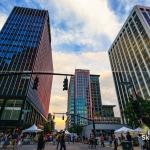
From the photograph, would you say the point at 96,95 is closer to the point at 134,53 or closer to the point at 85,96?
the point at 85,96

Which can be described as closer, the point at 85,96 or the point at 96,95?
the point at 85,96

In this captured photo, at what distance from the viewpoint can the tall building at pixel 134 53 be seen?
75938 millimetres

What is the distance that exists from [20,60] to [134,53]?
5999 centimetres

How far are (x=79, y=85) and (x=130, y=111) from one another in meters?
130

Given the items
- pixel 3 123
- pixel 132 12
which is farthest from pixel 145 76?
pixel 3 123

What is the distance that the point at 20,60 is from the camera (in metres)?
63.3

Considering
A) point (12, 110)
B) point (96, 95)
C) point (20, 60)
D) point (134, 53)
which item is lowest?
point (12, 110)

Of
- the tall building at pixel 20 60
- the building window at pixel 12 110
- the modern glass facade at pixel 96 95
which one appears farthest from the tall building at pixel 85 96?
the building window at pixel 12 110

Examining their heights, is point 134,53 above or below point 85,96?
below

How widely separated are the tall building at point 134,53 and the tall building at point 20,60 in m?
36.1

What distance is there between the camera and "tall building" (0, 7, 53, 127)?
168ft

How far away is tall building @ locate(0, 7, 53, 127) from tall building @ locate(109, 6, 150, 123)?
36.1 meters

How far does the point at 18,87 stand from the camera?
181ft

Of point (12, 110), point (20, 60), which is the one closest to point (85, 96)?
point (20, 60)
